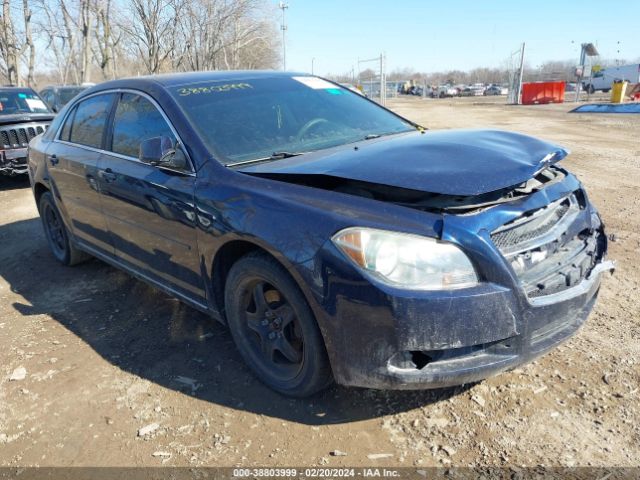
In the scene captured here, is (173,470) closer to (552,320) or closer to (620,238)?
(552,320)

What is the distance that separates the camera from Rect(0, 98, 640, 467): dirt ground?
2.42 meters

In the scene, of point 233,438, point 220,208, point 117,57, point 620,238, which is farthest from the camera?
point 117,57

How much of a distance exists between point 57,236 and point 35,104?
6745mm

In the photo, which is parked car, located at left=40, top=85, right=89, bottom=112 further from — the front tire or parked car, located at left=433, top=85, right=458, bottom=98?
parked car, located at left=433, top=85, right=458, bottom=98

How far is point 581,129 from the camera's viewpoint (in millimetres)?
15352

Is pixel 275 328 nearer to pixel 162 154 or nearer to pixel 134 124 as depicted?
pixel 162 154

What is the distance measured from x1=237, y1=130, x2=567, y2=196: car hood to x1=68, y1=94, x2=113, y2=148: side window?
182cm

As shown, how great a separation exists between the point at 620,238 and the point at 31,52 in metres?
36.1

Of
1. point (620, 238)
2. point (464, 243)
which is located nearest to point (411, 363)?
point (464, 243)

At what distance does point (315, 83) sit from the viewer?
4.12 meters

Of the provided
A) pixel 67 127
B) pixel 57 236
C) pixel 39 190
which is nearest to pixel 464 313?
pixel 67 127

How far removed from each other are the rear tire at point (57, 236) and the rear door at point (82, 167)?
0.30 meters

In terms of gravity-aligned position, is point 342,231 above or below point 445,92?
above

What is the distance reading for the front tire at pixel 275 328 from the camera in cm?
254
